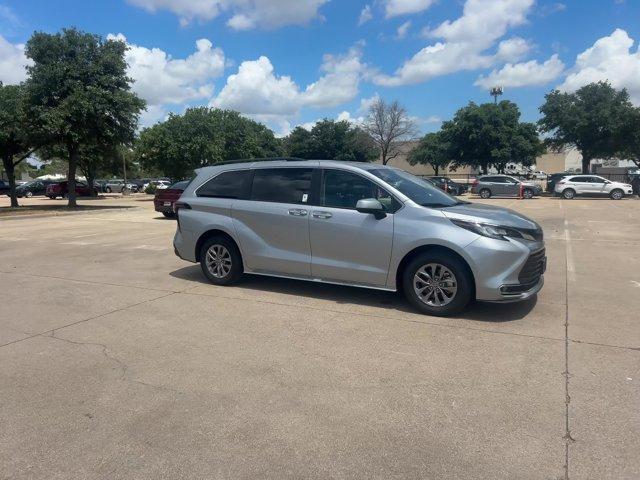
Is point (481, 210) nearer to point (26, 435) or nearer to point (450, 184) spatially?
point (26, 435)

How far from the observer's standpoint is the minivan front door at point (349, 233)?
6.22 meters

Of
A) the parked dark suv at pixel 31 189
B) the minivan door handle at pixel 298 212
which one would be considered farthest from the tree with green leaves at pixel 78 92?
the parked dark suv at pixel 31 189

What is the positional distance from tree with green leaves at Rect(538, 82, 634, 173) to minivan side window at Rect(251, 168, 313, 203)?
4015cm

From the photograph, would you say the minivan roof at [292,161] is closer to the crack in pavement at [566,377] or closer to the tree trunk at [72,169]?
the crack in pavement at [566,377]

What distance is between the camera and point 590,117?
40.7m

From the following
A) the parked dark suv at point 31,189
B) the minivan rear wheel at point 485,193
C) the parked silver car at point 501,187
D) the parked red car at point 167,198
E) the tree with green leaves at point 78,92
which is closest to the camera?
the parked red car at point 167,198

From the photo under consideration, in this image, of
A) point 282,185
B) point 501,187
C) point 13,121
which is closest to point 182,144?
point 13,121

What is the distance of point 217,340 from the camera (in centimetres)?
523

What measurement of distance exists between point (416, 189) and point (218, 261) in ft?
9.93

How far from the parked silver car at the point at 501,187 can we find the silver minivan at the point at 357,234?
33.0 metres

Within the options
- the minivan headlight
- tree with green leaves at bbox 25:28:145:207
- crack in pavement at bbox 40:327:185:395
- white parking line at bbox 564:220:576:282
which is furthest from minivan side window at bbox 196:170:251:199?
tree with green leaves at bbox 25:28:145:207

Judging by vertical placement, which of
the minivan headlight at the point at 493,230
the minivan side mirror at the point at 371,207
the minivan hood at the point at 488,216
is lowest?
the minivan headlight at the point at 493,230

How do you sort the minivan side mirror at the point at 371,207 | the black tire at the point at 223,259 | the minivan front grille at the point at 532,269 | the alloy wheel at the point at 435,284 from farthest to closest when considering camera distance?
the black tire at the point at 223,259, the minivan side mirror at the point at 371,207, the alloy wheel at the point at 435,284, the minivan front grille at the point at 532,269

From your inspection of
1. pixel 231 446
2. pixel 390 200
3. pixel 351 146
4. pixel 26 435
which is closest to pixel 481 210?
pixel 390 200
